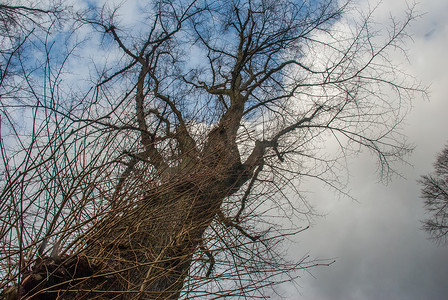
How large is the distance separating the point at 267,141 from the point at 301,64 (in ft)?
9.20

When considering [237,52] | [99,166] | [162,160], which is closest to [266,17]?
[237,52]

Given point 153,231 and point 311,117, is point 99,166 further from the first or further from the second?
point 311,117

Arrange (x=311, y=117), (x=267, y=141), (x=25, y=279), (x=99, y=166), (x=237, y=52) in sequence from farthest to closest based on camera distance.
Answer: (x=237, y=52)
(x=311, y=117)
(x=267, y=141)
(x=99, y=166)
(x=25, y=279)

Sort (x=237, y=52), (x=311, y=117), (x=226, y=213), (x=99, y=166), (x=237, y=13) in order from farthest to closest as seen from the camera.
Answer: (x=237, y=52), (x=237, y=13), (x=311, y=117), (x=226, y=213), (x=99, y=166)

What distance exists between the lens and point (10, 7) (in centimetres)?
494

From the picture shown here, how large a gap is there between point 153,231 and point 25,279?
34.1 inches

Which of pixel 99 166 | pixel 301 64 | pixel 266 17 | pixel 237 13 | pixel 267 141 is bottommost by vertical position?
pixel 99 166

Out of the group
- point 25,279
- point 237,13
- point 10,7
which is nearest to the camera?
point 25,279

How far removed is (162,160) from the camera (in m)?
2.38

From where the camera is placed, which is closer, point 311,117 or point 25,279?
point 25,279

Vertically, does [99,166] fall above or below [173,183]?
above

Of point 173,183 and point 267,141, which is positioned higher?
point 267,141

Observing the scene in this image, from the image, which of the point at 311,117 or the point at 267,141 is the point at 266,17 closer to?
the point at 311,117

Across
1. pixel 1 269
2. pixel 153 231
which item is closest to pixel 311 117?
pixel 153 231
